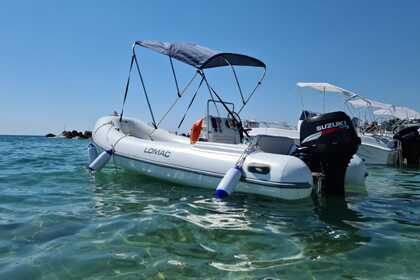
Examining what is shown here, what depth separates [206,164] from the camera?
216 inches

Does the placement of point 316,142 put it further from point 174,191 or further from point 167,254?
point 167,254

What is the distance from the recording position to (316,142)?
16.2 ft

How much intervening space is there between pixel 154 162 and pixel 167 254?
337 centimetres

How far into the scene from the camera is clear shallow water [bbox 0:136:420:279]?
8.84ft

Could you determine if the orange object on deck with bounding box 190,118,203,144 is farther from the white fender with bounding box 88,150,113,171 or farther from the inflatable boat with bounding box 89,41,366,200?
the white fender with bounding box 88,150,113,171

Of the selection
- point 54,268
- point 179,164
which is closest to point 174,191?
point 179,164

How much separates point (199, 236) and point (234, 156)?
203 cm

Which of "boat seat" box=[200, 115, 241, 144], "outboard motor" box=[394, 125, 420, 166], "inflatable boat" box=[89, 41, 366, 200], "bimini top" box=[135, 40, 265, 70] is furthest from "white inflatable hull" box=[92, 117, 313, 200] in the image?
"outboard motor" box=[394, 125, 420, 166]

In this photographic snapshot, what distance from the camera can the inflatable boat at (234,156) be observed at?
15.5 feet

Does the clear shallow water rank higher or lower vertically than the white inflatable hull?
lower

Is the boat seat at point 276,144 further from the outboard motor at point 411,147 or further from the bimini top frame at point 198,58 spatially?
the outboard motor at point 411,147

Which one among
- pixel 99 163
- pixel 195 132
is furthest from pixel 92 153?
pixel 195 132

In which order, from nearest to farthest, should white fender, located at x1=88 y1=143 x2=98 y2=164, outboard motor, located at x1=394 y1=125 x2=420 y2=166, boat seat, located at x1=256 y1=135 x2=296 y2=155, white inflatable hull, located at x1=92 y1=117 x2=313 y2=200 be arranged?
white inflatable hull, located at x1=92 y1=117 x2=313 y2=200
boat seat, located at x1=256 y1=135 x2=296 y2=155
white fender, located at x1=88 y1=143 x2=98 y2=164
outboard motor, located at x1=394 y1=125 x2=420 y2=166

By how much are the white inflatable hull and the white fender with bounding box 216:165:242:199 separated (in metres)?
0.23
